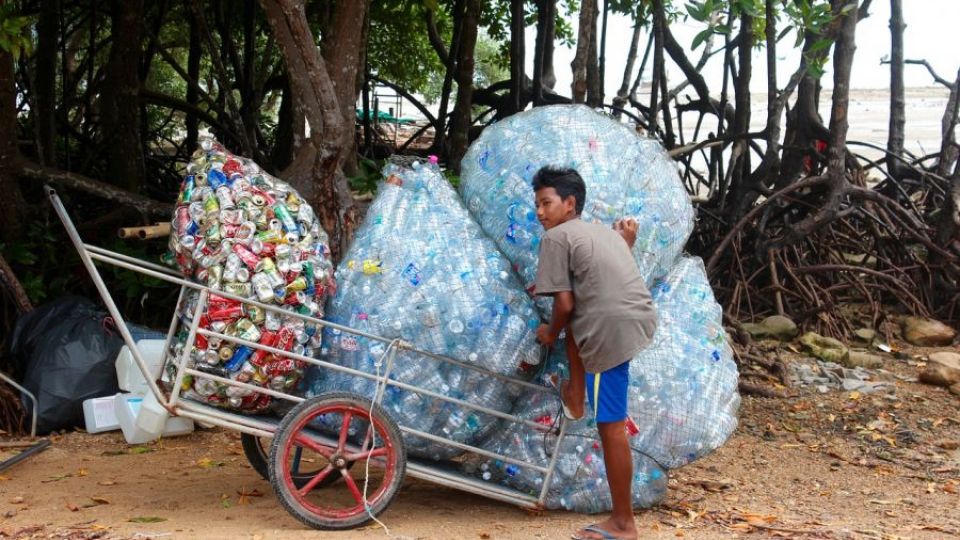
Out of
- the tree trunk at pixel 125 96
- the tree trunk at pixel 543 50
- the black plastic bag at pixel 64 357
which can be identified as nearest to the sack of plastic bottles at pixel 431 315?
the black plastic bag at pixel 64 357

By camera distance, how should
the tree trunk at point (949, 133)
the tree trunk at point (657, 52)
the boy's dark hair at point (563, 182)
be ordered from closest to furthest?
the boy's dark hair at point (563, 182) → the tree trunk at point (657, 52) → the tree trunk at point (949, 133)

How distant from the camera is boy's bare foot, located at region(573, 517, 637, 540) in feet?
12.6

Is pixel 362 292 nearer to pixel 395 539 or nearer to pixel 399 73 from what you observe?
pixel 395 539

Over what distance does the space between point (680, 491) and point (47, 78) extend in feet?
17.1

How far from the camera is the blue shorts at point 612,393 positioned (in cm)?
378

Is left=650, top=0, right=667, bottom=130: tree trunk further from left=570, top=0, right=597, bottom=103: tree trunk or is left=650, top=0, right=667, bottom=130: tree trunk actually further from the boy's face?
the boy's face

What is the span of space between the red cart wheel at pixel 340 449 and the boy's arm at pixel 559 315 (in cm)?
61

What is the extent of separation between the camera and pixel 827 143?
8.16 m

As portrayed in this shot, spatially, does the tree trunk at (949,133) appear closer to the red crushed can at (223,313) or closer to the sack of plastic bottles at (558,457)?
the sack of plastic bottles at (558,457)

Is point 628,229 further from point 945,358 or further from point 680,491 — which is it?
point 945,358

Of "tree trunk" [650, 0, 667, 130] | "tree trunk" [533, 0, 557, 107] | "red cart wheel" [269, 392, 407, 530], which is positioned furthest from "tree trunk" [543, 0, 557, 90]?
"red cart wheel" [269, 392, 407, 530]

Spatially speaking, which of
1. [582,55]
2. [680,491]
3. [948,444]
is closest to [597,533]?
[680,491]

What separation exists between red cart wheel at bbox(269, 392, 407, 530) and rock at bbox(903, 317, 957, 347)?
552cm

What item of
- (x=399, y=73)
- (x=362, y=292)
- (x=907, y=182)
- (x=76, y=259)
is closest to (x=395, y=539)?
(x=362, y=292)
